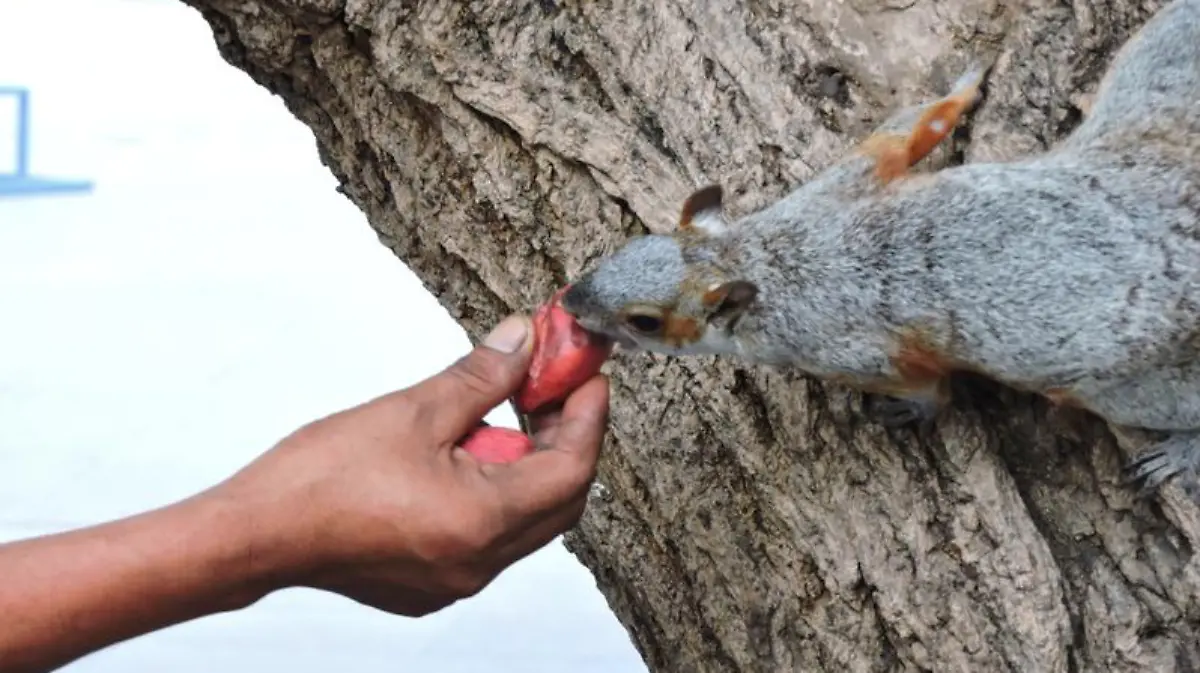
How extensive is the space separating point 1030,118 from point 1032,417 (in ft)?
1.23

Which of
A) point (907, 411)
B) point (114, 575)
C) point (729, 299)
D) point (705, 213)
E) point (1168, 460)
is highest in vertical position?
point (705, 213)

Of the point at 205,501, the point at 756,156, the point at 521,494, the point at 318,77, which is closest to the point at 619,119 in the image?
the point at 756,156

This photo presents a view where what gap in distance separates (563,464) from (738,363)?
414 mm

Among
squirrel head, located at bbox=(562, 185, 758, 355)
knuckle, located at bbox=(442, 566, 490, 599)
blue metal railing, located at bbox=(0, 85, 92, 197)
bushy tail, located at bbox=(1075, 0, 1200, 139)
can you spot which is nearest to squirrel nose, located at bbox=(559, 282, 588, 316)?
squirrel head, located at bbox=(562, 185, 758, 355)

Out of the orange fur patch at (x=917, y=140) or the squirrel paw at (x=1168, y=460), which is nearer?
the squirrel paw at (x=1168, y=460)

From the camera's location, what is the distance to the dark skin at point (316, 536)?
1436mm

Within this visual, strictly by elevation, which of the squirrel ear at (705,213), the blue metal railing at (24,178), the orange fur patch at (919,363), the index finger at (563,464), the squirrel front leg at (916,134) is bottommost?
the orange fur patch at (919,363)

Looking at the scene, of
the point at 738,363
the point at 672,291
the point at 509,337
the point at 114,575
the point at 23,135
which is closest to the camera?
the point at 114,575

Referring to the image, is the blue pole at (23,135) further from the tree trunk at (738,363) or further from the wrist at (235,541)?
the wrist at (235,541)

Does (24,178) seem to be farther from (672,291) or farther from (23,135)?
(672,291)

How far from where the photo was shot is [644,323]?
184 cm

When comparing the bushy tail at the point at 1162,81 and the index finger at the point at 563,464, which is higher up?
the bushy tail at the point at 1162,81

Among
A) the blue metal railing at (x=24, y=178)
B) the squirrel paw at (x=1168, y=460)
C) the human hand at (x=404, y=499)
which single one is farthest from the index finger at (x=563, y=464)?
the blue metal railing at (x=24, y=178)

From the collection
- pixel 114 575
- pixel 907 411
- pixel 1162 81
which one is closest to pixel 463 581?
pixel 114 575
